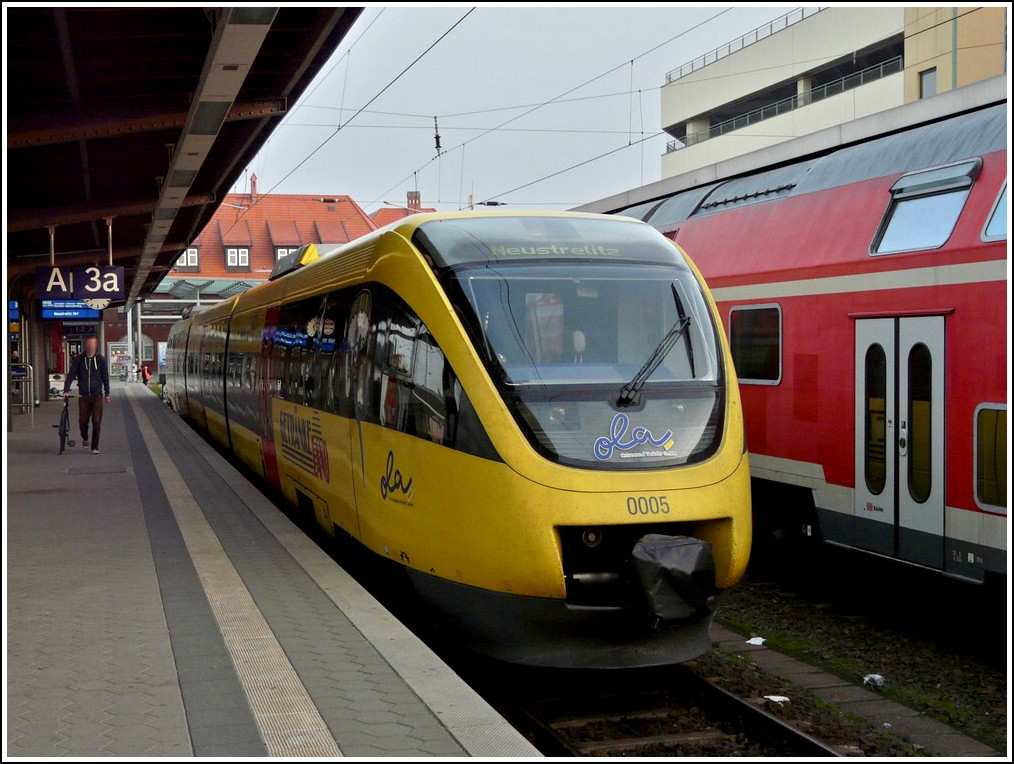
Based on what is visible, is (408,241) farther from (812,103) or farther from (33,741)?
(812,103)

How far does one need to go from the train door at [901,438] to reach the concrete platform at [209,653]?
3647mm

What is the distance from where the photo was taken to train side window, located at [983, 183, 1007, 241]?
7.34 meters

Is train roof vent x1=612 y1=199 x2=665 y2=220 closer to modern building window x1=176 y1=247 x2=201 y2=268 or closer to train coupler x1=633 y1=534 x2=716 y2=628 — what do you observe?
train coupler x1=633 y1=534 x2=716 y2=628

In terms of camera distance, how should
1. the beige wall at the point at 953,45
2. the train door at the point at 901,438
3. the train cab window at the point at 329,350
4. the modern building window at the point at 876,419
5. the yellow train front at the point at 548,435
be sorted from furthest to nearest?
the beige wall at the point at 953,45 < the train cab window at the point at 329,350 < the modern building window at the point at 876,419 < the train door at the point at 901,438 < the yellow train front at the point at 548,435

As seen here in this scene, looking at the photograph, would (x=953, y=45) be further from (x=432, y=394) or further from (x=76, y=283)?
(x=432, y=394)

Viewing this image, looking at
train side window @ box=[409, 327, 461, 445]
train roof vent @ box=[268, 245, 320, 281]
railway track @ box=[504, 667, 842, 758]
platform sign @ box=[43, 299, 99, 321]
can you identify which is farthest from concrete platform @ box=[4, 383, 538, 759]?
platform sign @ box=[43, 299, 99, 321]

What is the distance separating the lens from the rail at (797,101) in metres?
40.4

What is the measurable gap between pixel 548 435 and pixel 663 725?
1736 millimetres

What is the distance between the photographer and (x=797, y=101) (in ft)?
147

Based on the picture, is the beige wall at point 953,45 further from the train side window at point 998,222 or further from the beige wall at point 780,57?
the train side window at point 998,222

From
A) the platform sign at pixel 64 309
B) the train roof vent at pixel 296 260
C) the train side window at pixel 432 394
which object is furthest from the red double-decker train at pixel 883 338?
the platform sign at pixel 64 309

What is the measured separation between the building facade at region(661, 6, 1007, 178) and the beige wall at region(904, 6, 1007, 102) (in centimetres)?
3

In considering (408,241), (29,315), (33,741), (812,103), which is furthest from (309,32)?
(812,103)

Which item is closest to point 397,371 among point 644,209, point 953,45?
point 644,209
